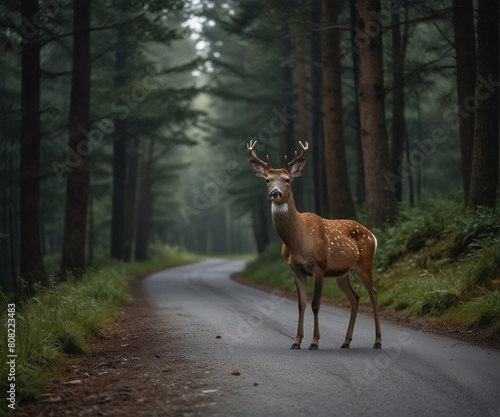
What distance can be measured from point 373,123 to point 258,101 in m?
14.6

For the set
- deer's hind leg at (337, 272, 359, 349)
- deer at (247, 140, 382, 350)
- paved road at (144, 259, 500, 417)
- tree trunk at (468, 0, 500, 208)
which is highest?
tree trunk at (468, 0, 500, 208)

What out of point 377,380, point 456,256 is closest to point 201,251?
point 456,256

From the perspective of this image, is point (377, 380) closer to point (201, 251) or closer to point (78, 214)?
point (78, 214)

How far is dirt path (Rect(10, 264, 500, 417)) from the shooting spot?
520 centimetres

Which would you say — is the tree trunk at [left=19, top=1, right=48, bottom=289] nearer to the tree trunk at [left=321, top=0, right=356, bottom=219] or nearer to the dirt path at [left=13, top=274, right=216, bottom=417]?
the dirt path at [left=13, top=274, right=216, bottom=417]

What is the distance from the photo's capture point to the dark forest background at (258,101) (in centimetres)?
1608

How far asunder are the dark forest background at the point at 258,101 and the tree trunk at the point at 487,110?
29 millimetres

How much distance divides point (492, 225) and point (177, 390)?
861 centimetres

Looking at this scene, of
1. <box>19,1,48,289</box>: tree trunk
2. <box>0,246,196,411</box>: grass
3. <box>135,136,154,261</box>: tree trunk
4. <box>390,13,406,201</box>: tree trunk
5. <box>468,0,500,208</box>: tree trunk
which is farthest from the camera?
<box>135,136,154,261</box>: tree trunk

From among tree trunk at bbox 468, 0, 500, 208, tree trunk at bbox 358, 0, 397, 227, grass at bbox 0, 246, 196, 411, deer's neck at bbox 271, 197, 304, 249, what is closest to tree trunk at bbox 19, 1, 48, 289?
grass at bbox 0, 246, 196, 411

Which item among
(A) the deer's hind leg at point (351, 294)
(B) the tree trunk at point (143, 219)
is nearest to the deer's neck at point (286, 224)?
(A) the deer's hind leg at point (351, 294)

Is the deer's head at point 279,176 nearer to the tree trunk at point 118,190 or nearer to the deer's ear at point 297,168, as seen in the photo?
the deer's ear at point 297,168

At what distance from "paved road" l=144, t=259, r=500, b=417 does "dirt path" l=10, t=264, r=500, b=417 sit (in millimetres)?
250

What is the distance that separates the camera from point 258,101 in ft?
100
